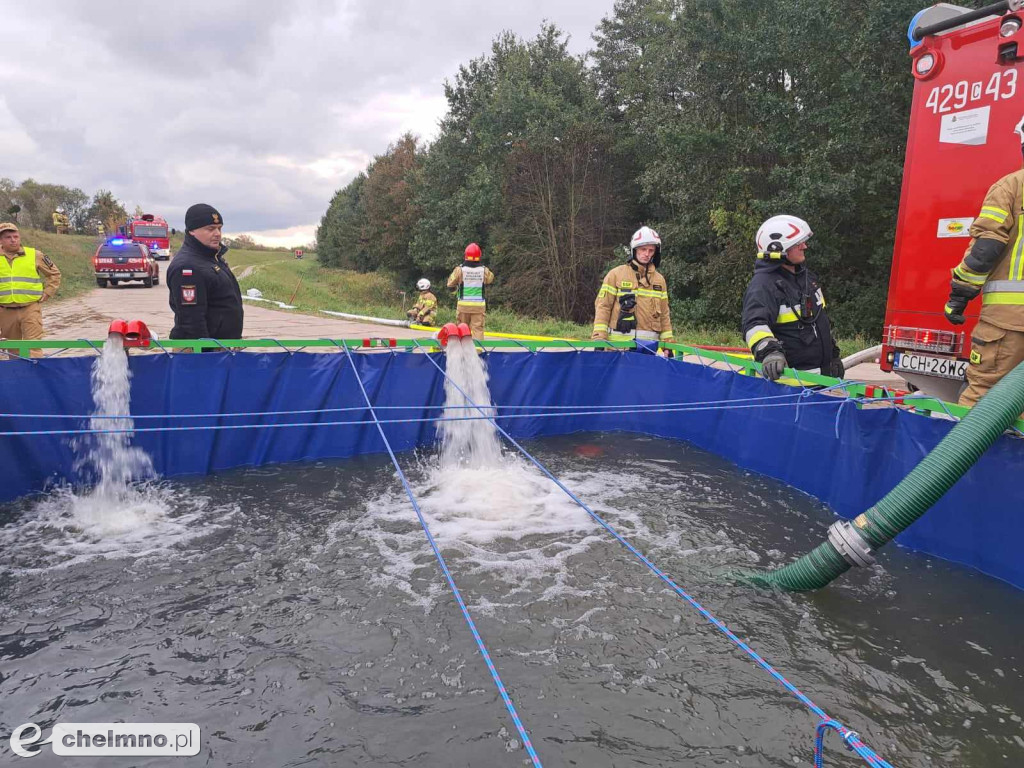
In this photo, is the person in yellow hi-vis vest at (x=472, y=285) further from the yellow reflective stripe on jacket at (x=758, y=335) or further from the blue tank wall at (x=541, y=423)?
the yellow reflective stripe on jacket at (x=758, y=335)

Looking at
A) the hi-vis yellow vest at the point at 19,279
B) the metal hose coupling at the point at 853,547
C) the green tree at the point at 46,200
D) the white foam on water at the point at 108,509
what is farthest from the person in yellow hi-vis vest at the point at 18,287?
the green tree at the point at 46,200

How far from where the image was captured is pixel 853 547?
321 cm

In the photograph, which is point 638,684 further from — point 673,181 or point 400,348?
point 673,181

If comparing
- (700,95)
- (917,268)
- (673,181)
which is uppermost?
(700,95)

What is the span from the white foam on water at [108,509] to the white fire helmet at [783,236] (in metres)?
4.51

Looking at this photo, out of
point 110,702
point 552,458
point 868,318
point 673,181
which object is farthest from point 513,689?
point 673,181

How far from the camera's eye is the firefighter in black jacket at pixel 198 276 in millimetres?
5594

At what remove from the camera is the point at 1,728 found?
8.55ft

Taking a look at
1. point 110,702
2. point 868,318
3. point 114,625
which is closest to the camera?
point 110,702

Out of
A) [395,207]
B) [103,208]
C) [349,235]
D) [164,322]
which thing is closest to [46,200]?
[103,208]

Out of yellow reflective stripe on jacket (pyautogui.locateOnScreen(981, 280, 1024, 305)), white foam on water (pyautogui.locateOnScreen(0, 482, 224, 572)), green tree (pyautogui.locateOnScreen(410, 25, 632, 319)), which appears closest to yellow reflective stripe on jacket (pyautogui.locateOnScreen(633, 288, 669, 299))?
yellow reflective stripe on jacket (pyautogui.locateOnScreen(981, 280, 1024, 305))

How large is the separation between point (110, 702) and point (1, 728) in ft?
1.20

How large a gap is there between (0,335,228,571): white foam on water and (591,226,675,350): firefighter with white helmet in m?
4.39

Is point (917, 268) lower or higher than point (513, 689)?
higher
